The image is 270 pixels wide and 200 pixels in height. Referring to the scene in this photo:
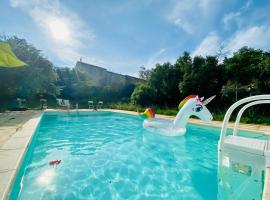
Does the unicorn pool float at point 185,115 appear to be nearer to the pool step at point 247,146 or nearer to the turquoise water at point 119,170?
the turquoise water at point 119,170

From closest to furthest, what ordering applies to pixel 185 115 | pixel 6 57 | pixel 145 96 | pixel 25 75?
pixel 6 57, pixel 185 115, pixel 25 75, pixel 145 96

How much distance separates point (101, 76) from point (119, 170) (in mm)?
25172

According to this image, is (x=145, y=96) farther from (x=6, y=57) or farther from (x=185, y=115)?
(x=6, y=57)

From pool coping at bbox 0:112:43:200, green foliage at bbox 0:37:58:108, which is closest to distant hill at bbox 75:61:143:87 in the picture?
green foliage at bbox 0:37:58:108

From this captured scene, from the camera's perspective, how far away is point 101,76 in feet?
93.0

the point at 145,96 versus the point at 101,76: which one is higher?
the point at 101,76

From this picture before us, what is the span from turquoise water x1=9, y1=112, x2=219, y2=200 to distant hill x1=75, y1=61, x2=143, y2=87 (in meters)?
18.6

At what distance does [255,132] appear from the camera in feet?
23.0

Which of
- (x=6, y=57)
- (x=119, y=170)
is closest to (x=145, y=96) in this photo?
(x=119, y=170)

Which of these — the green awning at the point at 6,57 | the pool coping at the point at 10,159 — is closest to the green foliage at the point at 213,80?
the pool coping at the point at 10,159

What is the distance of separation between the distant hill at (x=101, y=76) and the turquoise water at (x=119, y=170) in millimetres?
18561

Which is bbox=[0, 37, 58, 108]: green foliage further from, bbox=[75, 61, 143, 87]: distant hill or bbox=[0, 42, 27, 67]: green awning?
bbox=[0, 42, 27, 67]: green awning

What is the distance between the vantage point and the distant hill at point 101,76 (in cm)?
2527

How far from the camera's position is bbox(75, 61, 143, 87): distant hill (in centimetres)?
2527
